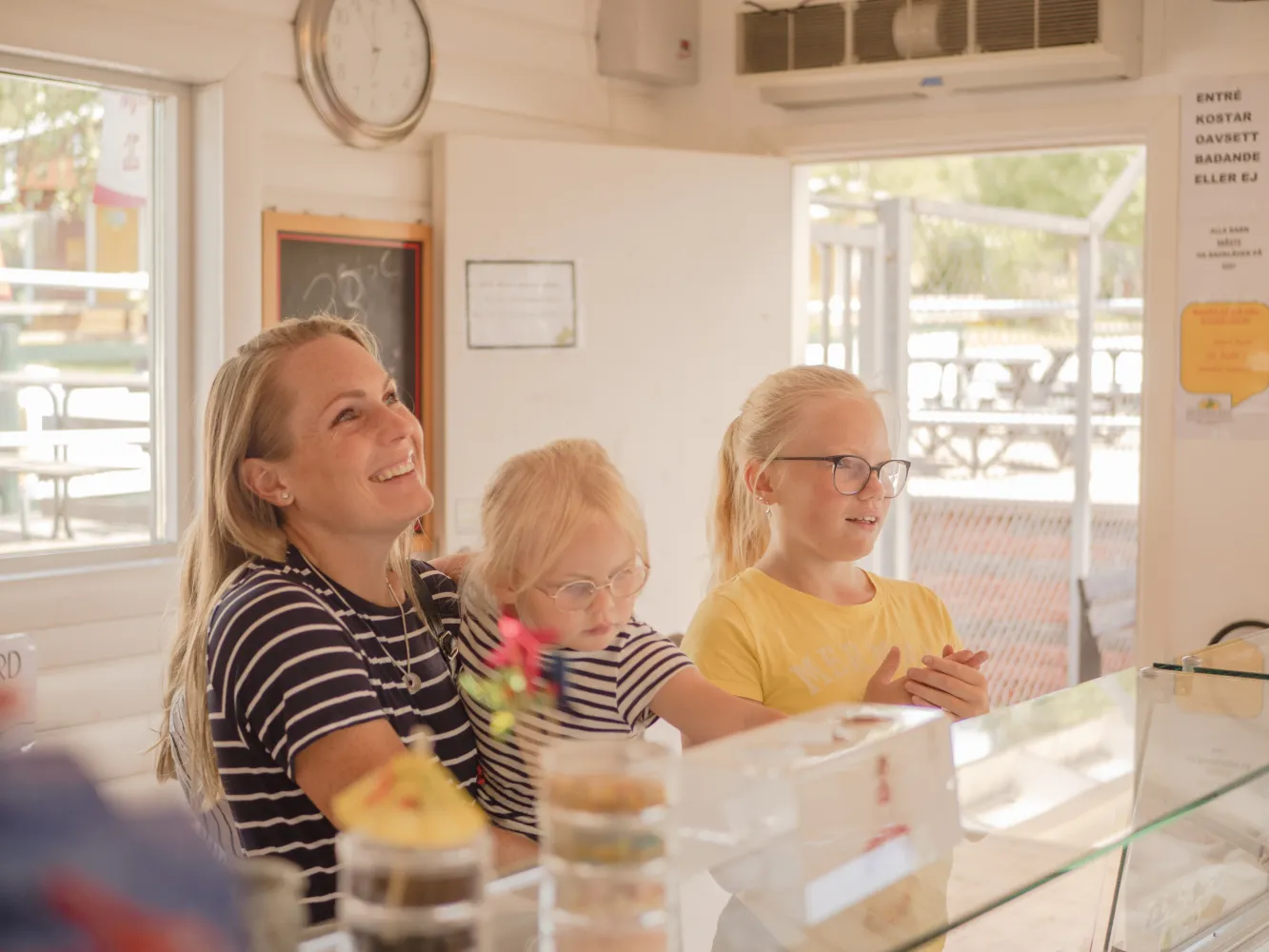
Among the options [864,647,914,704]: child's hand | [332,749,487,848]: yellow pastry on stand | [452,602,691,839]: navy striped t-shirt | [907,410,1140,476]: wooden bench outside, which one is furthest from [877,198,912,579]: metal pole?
[332,749,487,848]: yellow pastry on stand

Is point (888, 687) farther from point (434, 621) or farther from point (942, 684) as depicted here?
point (434, 621)

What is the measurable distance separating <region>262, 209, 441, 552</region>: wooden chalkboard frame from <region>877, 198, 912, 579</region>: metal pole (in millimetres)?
1824

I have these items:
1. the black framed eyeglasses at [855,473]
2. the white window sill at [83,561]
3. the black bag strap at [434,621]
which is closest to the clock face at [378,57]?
the white window sill at [83,561]

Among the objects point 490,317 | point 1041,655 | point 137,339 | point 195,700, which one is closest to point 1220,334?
point 490,317

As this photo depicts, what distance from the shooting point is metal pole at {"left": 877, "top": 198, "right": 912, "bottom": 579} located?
16.5 feet

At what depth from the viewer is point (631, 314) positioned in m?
4.21

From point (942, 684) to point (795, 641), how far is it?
0.32 m

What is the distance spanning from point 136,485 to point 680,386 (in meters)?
1.65

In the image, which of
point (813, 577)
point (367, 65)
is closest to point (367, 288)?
point (367, 65)

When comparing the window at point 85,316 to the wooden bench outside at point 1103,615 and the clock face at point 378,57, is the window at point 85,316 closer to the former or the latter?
the clock face at point 378,57

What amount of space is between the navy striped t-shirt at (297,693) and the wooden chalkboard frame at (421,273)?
2108 mm

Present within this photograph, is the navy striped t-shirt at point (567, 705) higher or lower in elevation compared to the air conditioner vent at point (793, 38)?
lower

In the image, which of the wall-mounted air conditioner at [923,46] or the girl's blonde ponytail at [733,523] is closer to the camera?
the girl's blonde ponytail at [733,523]

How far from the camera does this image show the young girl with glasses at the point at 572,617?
4.85ft
